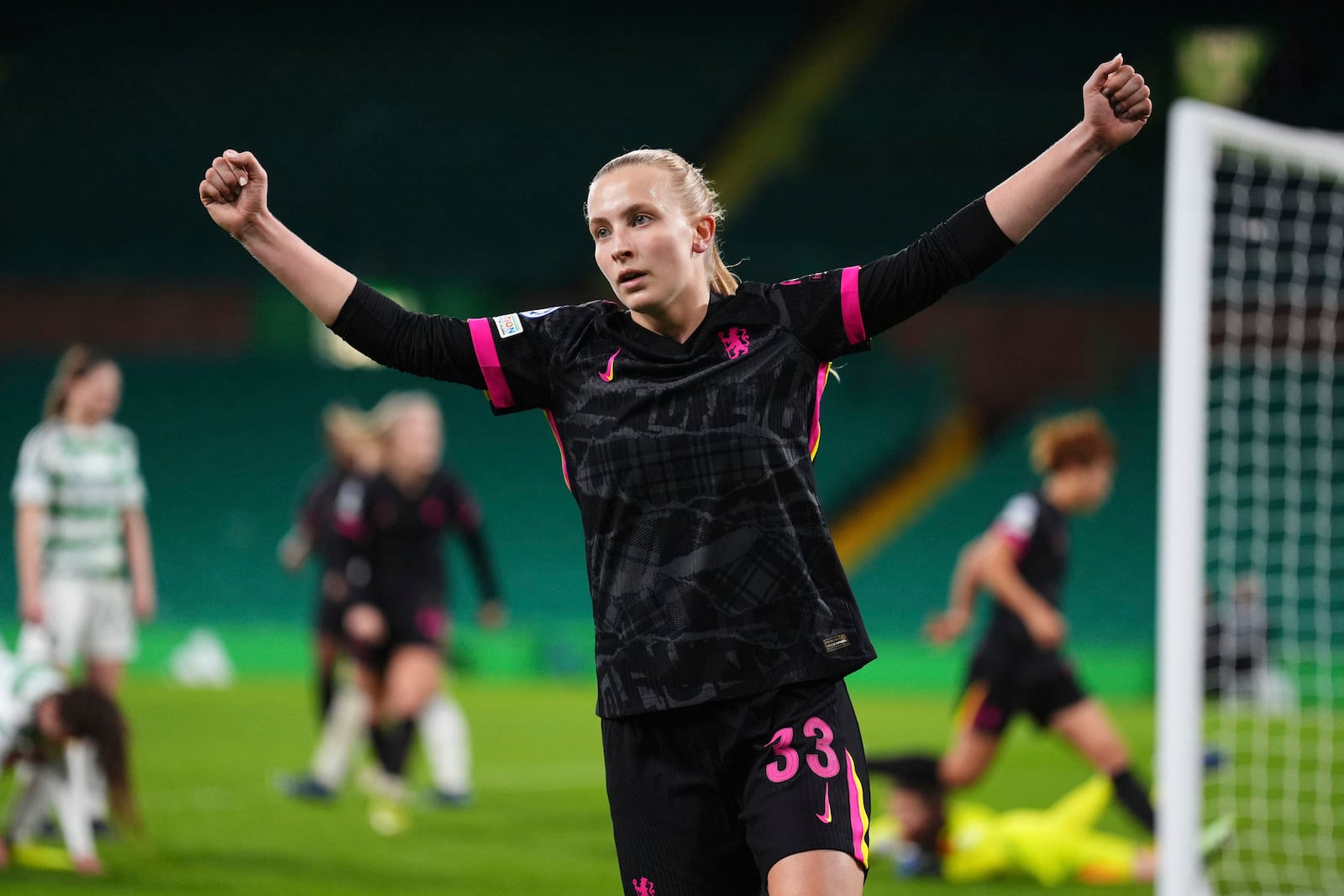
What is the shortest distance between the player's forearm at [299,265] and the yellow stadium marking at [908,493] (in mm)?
18515

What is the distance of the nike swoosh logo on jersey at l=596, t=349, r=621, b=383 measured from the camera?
9.09ft

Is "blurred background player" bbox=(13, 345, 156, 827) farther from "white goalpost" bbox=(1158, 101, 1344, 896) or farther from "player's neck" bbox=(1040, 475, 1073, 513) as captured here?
"white goalpost" bbox=(1158, 101, 1344, 896)

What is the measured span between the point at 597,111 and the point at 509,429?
4.56 m

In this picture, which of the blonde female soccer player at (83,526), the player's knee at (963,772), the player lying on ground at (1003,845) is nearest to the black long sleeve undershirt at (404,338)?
the player lying on ground at (1003,845)

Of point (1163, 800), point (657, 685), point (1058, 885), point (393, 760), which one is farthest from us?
point (393, 760)

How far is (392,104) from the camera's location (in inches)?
858

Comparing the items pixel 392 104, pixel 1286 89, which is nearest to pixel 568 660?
pixel 392 104

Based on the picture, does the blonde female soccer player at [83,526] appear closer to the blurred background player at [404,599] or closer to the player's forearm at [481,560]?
the blurred background player at [404,599]

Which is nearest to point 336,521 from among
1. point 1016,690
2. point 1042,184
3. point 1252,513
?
point 1016,690

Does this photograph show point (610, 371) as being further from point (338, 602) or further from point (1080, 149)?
point (338, 602)

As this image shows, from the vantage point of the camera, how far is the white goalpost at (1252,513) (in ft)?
16.5

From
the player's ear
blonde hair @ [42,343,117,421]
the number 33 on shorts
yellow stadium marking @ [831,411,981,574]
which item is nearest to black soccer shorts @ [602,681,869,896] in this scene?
the number 33 on shorts

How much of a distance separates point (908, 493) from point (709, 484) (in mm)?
18675

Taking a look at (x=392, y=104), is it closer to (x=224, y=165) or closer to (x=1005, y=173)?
(x=1005, y=173)
